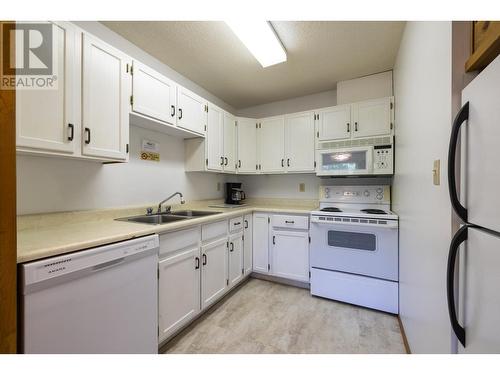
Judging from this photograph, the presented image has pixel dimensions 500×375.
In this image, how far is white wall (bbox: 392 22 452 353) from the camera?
0.92m

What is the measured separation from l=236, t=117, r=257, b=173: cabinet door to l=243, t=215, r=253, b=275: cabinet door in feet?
2.51

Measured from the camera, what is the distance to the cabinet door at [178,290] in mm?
1479

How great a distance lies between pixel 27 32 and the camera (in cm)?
111

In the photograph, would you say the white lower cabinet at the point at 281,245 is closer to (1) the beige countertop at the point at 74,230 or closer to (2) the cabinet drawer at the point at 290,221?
(2) the cabinet drawer at the point at 290,221

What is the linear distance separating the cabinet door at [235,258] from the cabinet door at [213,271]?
9 cm

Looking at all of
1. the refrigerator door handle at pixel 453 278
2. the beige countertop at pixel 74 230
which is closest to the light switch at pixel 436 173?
the refrigerator door handle at pixel 453 278

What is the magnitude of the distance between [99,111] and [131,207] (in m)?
0.87

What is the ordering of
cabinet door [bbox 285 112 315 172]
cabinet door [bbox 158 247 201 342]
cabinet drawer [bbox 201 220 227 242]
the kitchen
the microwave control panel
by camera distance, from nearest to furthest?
1. the kitchen
2. cabinet door [bbox 158 247 201 342]
3. cabinet drawer [bbox 201 220 227 242]
4. the microwave control panel
5. cabinet door [bbox 285 112 315 172]

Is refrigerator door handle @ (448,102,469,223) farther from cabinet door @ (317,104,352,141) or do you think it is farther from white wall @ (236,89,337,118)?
white wall @ (236,89,337,118)

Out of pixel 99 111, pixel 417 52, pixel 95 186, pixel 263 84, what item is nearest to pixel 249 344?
pixel 95 186

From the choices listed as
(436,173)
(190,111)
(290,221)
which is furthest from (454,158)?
(190,111)

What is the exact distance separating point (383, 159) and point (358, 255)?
3.42ft

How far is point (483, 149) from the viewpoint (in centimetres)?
62

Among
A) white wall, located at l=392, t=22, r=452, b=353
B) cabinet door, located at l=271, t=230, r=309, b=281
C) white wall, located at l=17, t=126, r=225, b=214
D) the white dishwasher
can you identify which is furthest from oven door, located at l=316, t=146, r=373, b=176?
the white dishwasher
